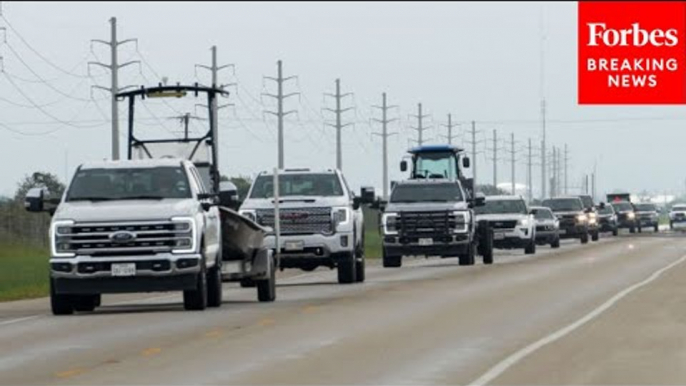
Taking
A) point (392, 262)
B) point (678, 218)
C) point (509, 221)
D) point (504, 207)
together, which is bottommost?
point (678, 218)

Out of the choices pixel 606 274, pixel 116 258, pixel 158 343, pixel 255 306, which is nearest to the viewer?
pixel 158 343

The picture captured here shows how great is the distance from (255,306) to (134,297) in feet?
18.8

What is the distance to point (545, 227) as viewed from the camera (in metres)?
68.8

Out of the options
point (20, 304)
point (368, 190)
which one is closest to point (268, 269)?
point (20, 304)

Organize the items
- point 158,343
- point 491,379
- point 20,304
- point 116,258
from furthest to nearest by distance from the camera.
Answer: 1. point 20,304
2. point 116,258
3. point 158,343
4. point 491,379

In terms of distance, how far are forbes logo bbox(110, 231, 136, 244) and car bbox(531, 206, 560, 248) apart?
1735 inches

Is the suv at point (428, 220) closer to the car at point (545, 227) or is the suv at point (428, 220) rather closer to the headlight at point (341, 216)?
the headlight at point (341, 216)

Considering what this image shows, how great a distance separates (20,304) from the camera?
3178cm

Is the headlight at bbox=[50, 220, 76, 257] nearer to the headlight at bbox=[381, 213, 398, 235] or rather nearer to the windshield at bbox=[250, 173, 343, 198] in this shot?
the windshield at bbox=[250, 173, 343, 198]

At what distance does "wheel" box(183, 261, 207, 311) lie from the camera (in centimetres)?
2583

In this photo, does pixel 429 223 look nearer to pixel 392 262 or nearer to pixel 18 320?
pixel 392 262

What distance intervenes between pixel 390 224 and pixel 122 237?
21398 mm

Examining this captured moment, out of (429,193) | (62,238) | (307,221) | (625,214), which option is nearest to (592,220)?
(625,214)

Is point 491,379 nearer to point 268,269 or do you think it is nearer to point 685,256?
point 268,269
